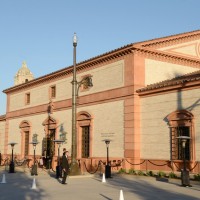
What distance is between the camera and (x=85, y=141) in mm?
26109

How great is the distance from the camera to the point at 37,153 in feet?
104

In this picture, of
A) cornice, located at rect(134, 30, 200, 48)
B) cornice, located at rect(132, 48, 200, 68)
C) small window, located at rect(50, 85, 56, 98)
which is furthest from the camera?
small window, located at rect(50, 85, 56, 98)

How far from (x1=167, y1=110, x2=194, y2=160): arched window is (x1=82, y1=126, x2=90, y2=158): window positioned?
7825 millimetres

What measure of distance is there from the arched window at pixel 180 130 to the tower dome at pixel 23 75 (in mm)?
41030

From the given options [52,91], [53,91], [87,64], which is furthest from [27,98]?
[87,64]

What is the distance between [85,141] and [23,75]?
3468cm

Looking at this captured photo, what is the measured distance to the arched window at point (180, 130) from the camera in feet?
62.0

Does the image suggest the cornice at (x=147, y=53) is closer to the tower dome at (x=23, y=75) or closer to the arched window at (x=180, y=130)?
the arched window at (x=180, y=130)

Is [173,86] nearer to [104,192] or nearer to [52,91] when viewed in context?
[104,192]

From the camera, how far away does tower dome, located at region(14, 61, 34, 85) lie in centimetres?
5759

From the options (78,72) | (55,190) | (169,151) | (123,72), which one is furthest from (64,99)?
(55,190)

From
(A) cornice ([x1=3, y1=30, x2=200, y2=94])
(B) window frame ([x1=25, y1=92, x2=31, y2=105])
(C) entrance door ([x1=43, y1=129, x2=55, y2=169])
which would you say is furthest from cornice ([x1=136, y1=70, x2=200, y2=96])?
(B) window frame ([x1=25, y1=92, x2=31, y2=105])

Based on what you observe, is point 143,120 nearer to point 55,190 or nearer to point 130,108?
point 130,108

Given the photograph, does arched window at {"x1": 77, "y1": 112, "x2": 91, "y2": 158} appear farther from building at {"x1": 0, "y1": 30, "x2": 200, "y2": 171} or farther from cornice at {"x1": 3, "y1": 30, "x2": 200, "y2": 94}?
cornice at {"x1": 3, "y1": 30, "x2": 200, "y2": 94}
